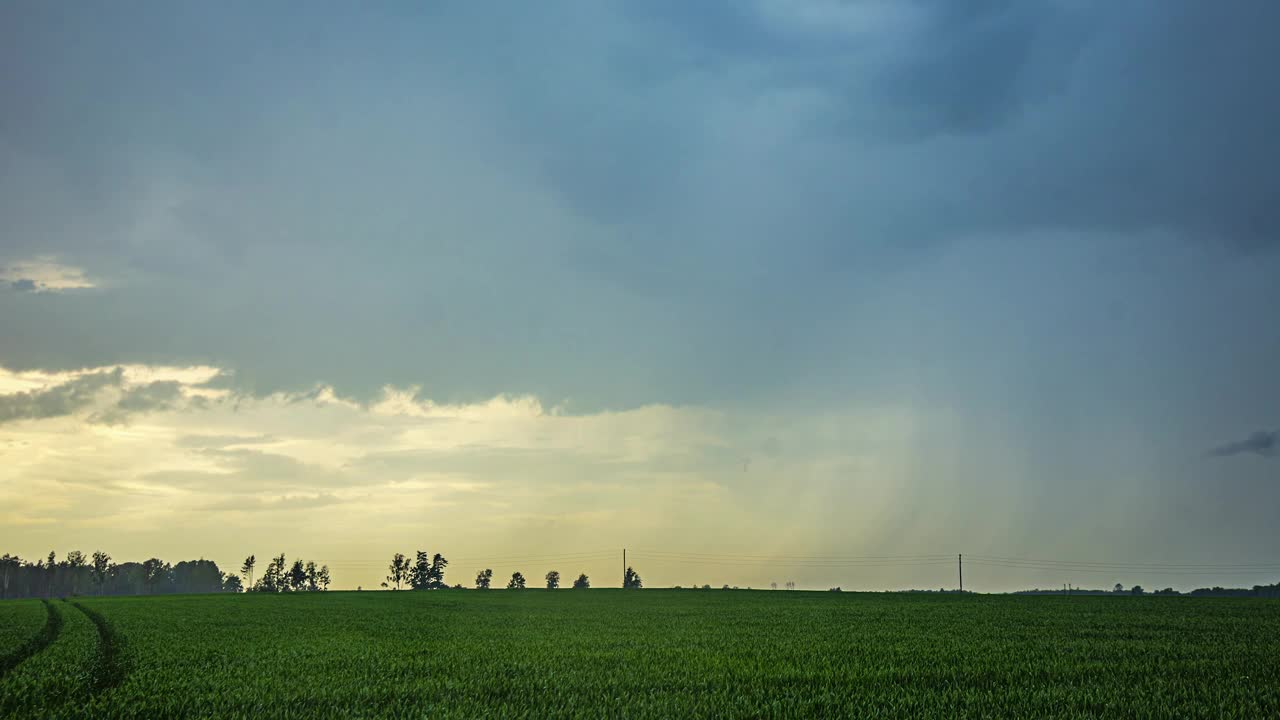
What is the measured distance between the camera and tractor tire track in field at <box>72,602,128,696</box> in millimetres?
18153

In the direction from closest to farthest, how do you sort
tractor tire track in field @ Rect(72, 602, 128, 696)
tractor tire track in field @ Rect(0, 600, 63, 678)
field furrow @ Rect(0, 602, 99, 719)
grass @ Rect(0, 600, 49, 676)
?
1. field furrow @ Rect(0, 602, 99, 719)
2. tractor tire track in field @ Rect(72, 602, 128, 696)
3. tractor tire track in field @ Rect(0, 600, 63, 678)
4. grass @ Rect(0, 600, 49, 676)

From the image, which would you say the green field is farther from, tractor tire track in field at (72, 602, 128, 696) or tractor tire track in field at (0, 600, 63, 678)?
tractor tire track in field at (0, 600, 63, 678)

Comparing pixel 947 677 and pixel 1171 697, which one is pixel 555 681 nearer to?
pixel 947 677

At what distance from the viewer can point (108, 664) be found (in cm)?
2273

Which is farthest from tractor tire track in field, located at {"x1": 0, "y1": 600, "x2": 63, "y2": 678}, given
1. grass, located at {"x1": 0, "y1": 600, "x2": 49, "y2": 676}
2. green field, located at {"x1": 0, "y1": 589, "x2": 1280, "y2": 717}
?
green field, located at {"x1": 0, "y1": 589, "x2": 1280, "y2": 717}

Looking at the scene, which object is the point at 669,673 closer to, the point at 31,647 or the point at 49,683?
the point at 49,683

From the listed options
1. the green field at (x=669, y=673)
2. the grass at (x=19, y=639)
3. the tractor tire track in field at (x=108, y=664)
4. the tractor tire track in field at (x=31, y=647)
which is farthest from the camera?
the grass at (x=19, y=639)

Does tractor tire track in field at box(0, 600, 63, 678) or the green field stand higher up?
the green field

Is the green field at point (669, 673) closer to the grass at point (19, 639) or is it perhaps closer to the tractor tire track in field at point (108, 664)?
the tractor tire track in field at point (108, 664)

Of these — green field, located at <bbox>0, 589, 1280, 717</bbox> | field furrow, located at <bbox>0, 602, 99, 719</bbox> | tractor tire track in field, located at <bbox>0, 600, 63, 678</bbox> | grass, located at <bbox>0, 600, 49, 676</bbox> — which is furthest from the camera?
grass, located at <bbox>0, 600, 49, 676</bbox>

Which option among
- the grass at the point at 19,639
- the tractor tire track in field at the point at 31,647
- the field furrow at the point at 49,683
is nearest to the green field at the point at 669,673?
the field furrow at the point at 49,683

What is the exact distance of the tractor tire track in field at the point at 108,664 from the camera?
715 inches

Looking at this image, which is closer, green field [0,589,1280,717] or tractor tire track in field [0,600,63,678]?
green field [0,589,1280,717]

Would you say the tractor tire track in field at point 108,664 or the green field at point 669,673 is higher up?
the green field at point 669,673
